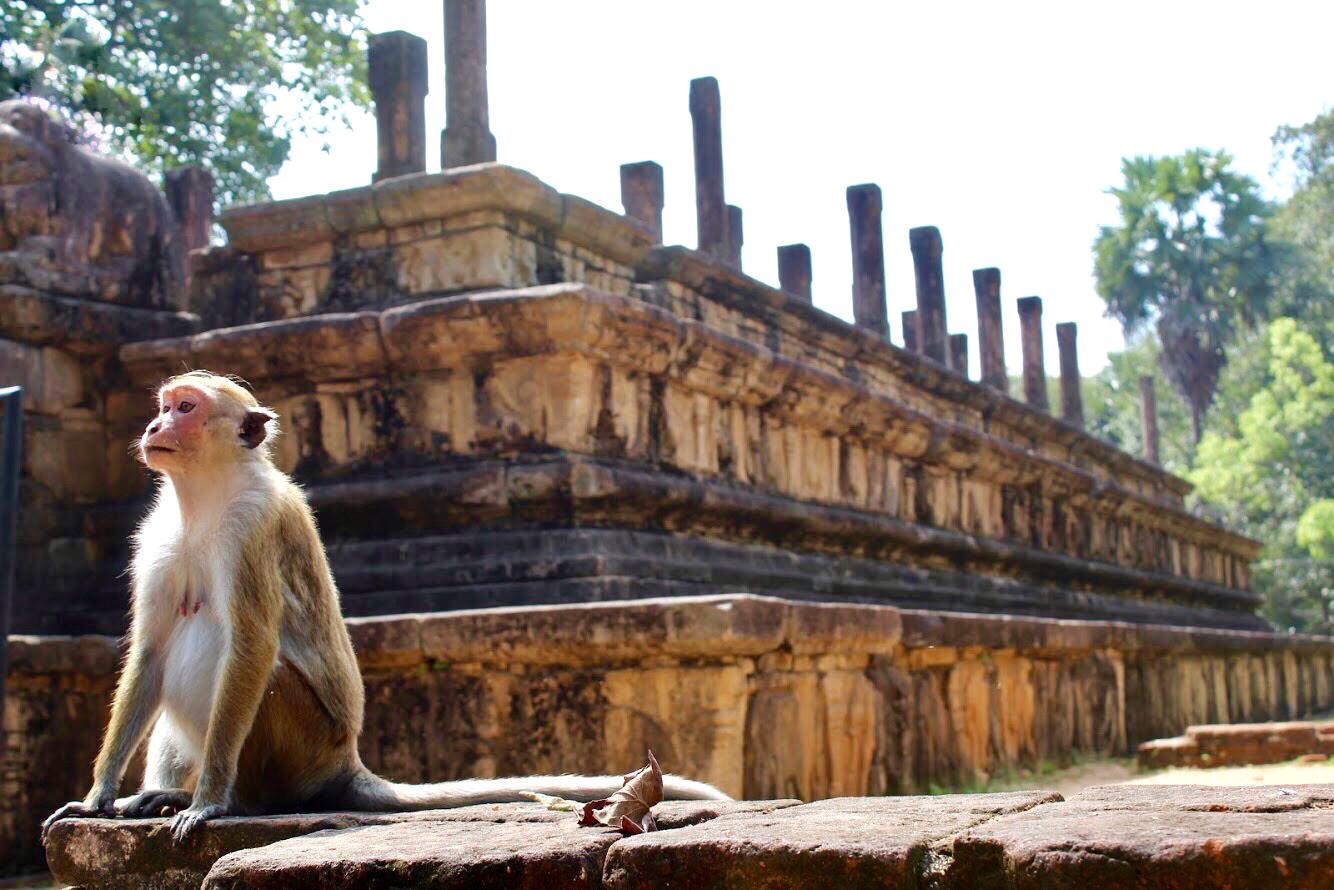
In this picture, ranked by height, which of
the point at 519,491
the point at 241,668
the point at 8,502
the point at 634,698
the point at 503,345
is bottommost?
the point at 634,698

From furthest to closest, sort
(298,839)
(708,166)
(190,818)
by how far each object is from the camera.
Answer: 1. (708,166)
2. (190,818)
3. (298,839)

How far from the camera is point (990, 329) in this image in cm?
2114

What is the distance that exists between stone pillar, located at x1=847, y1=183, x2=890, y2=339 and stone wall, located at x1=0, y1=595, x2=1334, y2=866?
989 centimetres

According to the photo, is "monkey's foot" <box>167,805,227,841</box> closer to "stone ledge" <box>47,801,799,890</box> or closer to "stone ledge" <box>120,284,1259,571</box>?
"stone ledge" <box>47,801,799,890</box>

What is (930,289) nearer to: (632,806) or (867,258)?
(867,258)

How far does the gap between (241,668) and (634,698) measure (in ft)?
6.50


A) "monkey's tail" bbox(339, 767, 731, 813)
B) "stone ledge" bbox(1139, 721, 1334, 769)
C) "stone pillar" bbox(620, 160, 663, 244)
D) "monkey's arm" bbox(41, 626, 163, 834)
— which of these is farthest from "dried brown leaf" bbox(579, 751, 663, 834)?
"stone pillar" bbox(620, 160, 663, 244)

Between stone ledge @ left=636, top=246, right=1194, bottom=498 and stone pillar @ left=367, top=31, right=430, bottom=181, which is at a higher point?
stone pillar @ left=367, top=31, right=430, bottom=181

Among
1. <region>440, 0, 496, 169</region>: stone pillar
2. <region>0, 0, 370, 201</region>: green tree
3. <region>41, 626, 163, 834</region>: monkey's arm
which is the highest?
<region>0, 0, 370, 201</region>: green tree

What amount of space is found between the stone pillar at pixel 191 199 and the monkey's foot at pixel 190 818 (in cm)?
850

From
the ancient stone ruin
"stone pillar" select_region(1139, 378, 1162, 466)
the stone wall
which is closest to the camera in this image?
the stone wall

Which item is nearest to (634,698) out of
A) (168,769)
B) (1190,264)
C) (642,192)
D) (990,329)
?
(168,769)

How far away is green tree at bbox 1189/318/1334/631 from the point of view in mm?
34531

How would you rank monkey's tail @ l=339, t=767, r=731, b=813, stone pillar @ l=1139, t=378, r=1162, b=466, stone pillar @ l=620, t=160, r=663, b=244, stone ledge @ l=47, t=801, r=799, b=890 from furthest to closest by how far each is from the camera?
stone pillar @ l=1139, t=378, r=1162, b=466
stone pillar @ l=620, t=160, r=663, b=244
monkey's tail @ l=339, t=767, r=731, b=813
stone ledge @ l=47, t=801, r=799, b=890
